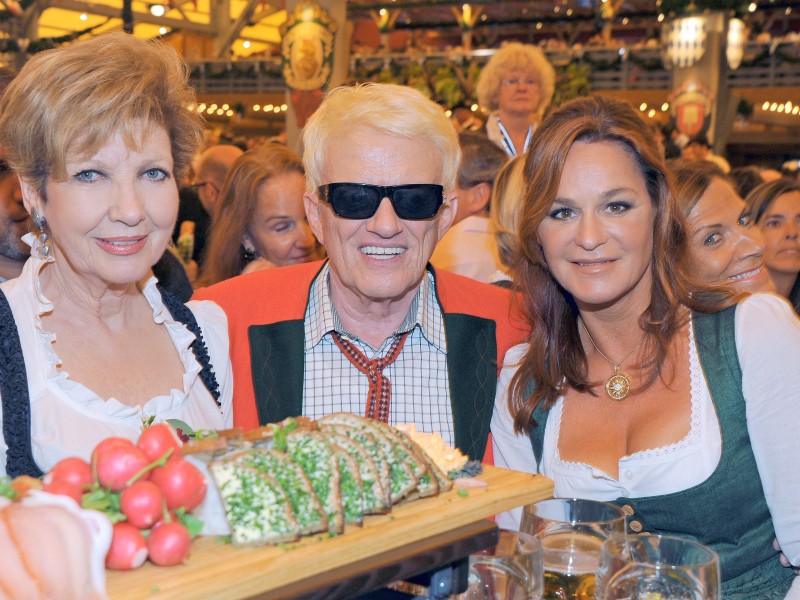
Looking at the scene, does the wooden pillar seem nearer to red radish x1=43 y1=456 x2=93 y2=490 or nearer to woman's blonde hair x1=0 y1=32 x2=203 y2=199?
woman's blonde hair x1=0 y1=32 x2=203 y2=199

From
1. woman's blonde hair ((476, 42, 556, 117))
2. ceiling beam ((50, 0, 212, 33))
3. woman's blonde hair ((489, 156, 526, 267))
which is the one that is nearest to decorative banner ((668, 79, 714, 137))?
woman's blonde hair ((476, 42, 556, 117))

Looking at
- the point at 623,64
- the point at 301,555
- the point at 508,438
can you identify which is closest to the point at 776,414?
the point at 508,438

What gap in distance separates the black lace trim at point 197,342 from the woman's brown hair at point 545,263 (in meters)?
0.73

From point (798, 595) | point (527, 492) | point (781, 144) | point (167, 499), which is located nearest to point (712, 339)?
point (798, 595)

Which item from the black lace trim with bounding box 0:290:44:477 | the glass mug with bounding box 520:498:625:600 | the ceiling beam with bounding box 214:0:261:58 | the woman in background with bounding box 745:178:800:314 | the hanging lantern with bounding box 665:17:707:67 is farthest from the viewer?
the ceiling beam with bounding box 214:0:261:58

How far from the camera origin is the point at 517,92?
6062 mm

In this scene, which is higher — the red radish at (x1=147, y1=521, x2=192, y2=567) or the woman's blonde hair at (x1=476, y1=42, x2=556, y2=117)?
the woman's blonde hair at (x1=476, y1=42, x2=556, y2=117)

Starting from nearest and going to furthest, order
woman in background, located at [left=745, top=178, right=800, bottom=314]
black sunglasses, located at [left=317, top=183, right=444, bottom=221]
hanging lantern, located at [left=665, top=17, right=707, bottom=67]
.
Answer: black sunglasses, located at [left=317, top=183, right=444, bottom=221], woman in background, located at [left=745, top=178, right=800, bottom=314], hanging lantern, located at [left=665, top=17, right=707, bottom=67]

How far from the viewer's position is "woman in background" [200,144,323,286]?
395 centimetres

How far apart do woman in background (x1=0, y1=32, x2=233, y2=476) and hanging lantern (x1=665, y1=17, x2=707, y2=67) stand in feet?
32.4

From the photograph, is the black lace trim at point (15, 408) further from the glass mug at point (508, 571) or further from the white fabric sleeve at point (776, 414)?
the white fabric sleeve at point (776, 414)

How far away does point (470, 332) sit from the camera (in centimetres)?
249

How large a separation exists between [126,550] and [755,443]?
143cm

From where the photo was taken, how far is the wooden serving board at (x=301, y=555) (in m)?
1.16
